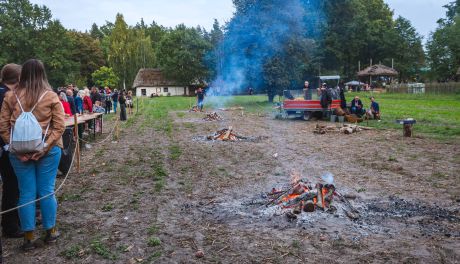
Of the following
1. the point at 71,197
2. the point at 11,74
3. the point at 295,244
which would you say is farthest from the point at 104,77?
the point at 295,244

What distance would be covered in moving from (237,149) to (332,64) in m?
52.2

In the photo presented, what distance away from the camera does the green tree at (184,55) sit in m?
64.8

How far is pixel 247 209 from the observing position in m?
6.50

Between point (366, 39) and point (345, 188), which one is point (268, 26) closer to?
point (345, 188)

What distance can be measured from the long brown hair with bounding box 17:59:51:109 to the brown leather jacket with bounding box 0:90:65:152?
0.22 ft

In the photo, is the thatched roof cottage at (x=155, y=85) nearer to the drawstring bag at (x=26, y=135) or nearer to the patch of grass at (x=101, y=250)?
the patch of grass at (x=101, y=250)

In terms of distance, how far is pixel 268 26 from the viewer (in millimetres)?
30359

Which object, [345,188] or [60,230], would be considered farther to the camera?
[345,188]

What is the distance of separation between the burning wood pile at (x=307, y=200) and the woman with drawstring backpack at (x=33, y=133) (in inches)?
131

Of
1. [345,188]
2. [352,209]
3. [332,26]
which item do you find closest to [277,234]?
[352,209]

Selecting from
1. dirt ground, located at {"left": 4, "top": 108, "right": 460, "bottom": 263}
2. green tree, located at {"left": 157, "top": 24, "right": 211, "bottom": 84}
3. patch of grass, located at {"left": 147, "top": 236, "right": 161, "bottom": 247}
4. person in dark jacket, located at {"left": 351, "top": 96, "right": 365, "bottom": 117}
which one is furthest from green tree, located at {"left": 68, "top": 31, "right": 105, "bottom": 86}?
patch of grass, located at {"left": 147, "top": 236, "right": 161, "bottom": 247}

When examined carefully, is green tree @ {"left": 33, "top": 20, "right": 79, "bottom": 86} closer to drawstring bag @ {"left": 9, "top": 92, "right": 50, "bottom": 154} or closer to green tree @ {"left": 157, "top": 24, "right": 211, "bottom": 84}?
green tree @ {"left": 157, "top": 24, "right": 211, "bottom": 84}

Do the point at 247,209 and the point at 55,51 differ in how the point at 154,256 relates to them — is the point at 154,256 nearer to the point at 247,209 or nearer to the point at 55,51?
the point at 247,209

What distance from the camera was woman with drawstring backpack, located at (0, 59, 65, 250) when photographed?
182 inches
